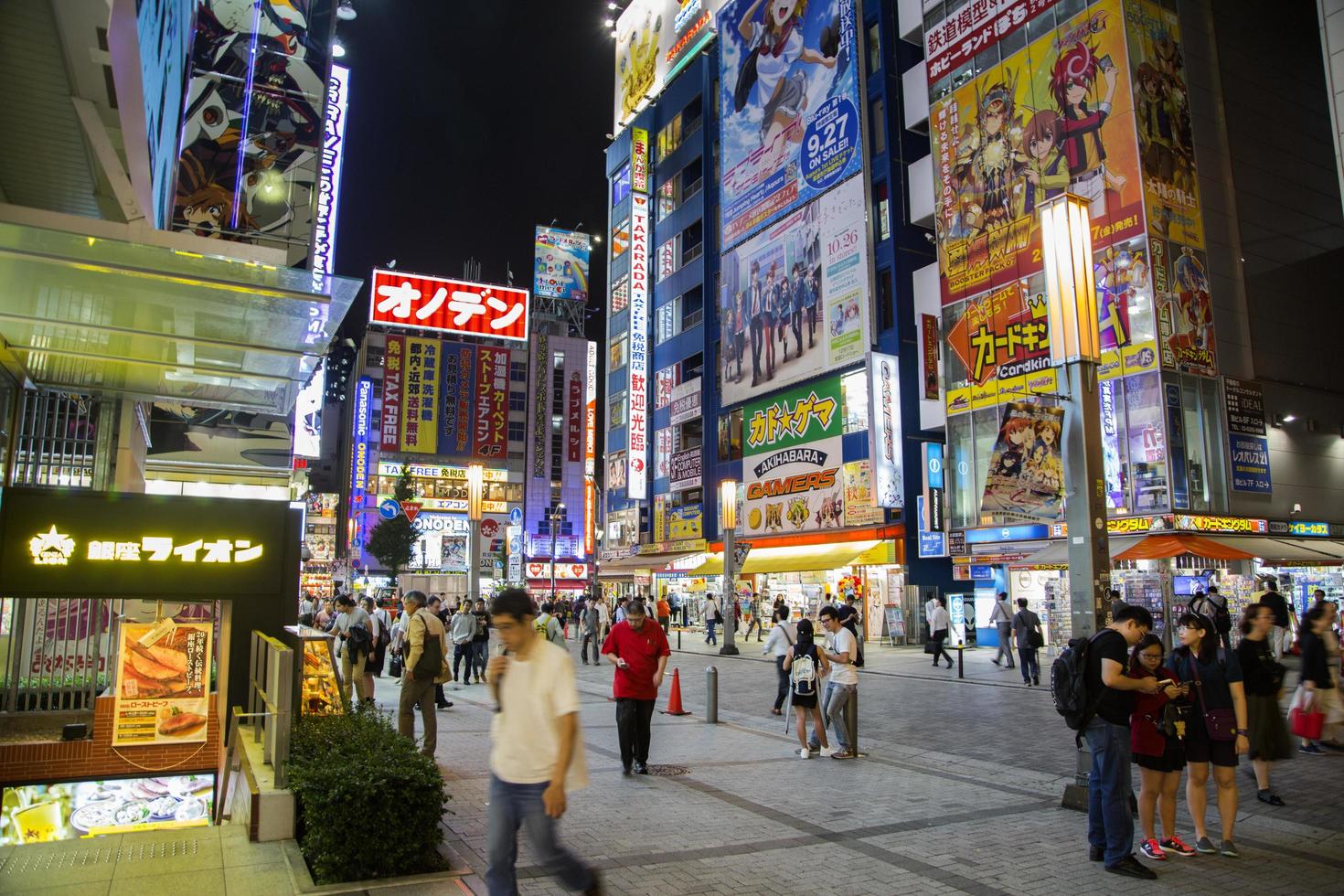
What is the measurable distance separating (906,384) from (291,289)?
91.1ft

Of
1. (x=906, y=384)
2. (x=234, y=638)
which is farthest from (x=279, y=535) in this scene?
(x=906, y=384)

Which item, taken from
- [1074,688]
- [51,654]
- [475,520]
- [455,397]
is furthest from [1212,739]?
[455,397]

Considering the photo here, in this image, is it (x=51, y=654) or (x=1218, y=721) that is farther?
(x=51, y=654)

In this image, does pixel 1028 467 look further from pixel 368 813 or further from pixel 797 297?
pixel 797 297

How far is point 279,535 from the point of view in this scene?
343 inches

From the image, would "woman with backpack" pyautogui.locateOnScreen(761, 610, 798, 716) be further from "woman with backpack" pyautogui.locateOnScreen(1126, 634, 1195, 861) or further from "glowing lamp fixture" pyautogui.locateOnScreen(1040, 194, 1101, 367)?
"woman with backpack" pyautogui.locateOnScreen(1126, 634, 1195, 861)

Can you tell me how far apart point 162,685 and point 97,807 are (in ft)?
4.34

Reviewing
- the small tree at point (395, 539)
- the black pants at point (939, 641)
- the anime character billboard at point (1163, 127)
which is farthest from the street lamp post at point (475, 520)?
the small tree at point (395, 539)

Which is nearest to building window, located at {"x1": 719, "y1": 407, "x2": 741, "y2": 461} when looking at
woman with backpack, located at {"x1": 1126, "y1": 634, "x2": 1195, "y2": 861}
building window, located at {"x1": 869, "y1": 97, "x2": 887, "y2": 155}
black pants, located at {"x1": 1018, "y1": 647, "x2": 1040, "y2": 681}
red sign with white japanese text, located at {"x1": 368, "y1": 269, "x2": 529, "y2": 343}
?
red sign with white japanese text, located at {"x1": 368, "y1": 269, "x2": 529, "y2": 343}

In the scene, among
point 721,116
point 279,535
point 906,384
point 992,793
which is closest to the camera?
point 992,793

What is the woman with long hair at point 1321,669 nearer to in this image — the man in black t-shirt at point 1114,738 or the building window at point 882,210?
the man in black t-shirt at point 1114,738

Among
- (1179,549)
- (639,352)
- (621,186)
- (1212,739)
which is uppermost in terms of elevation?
(621,186)

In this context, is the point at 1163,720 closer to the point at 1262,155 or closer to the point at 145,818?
the point at 145,818

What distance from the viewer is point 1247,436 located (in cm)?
2400
